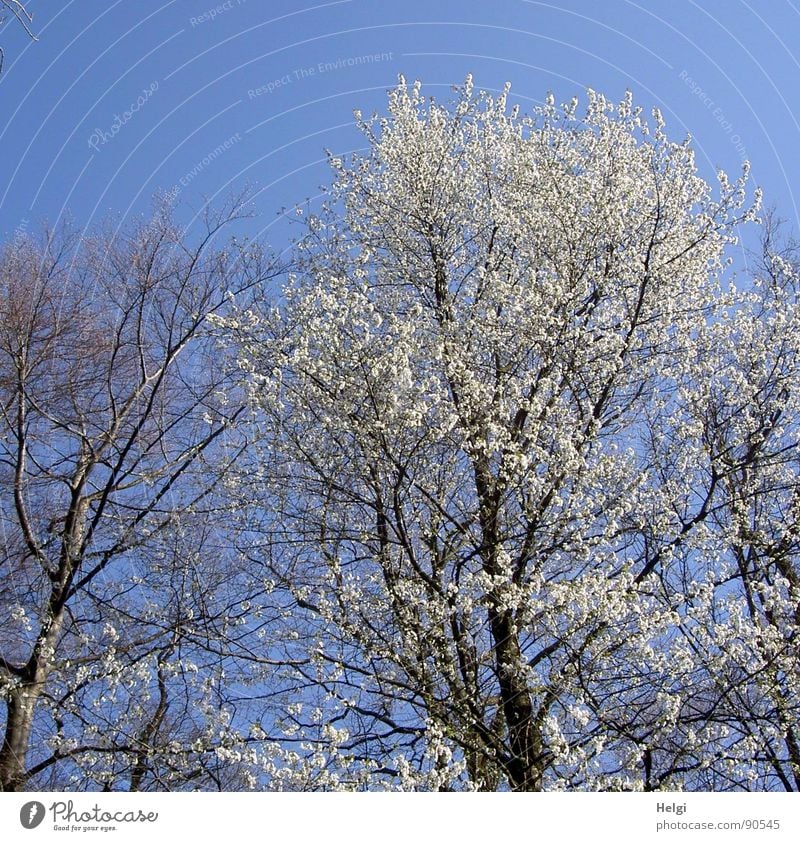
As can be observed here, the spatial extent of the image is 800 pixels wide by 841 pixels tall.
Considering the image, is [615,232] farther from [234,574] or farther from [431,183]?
[234,574]

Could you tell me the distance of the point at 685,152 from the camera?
12148 millimetres

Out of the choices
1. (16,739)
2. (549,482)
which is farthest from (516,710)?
(16,739)

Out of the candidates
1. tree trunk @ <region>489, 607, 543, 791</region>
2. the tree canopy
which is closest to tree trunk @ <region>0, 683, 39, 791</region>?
the tree canopy

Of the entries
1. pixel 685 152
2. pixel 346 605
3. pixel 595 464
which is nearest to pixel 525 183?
pixel 685 152
